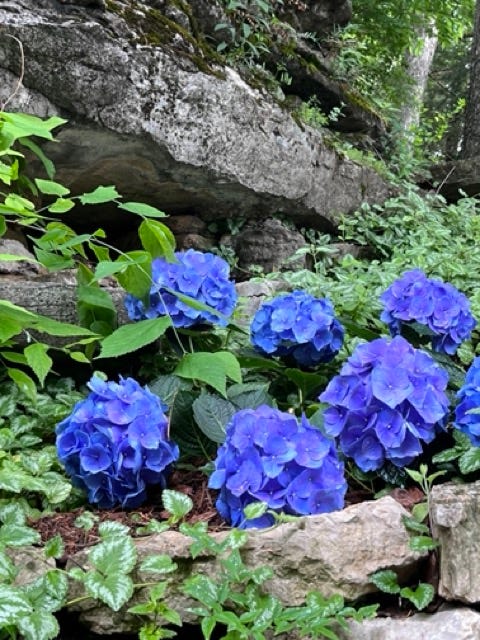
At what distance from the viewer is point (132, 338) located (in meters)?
1.54

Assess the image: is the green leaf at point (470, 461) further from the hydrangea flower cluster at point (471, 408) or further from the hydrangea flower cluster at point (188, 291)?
the hydrangea flower cluster at point (188, 291)

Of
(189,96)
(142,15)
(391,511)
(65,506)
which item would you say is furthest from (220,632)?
(142,15)

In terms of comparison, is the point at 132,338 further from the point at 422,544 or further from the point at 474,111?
the point at 474,111

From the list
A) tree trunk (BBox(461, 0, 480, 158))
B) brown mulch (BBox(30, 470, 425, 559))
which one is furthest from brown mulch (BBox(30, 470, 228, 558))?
tree trunk (BBox(461, 0, 480, 158))

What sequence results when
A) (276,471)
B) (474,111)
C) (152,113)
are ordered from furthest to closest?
(474,111)
(152,113)
(276,471)

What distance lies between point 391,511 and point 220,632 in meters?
0.38

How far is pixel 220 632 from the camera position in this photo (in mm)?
1157

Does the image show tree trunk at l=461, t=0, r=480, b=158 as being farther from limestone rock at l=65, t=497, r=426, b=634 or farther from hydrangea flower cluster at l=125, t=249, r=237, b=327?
limestone rock at l=65, t=497, r=426, b=634

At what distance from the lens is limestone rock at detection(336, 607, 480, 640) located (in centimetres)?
105

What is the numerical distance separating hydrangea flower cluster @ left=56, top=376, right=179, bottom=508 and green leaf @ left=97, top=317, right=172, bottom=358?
0.09m

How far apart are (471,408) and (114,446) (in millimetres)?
780

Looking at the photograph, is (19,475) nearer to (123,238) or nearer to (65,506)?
(65,506)

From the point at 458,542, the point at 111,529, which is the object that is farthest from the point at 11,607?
the point at 458,542

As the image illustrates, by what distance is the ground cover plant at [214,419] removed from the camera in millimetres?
1096
